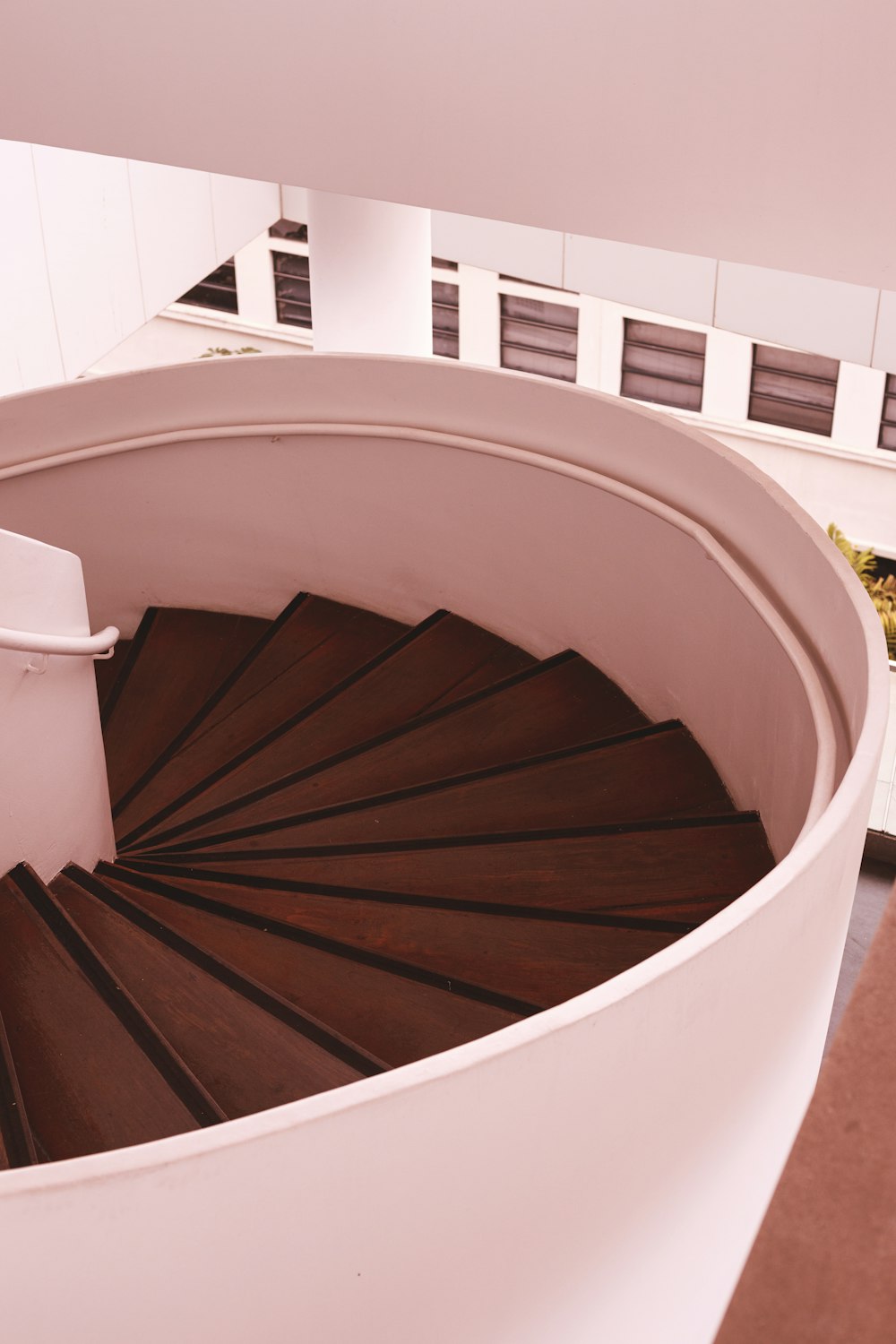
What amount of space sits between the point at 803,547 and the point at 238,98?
80.0 inches

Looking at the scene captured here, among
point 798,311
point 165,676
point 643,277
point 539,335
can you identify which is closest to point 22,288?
point 165,676

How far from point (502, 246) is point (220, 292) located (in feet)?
66.2

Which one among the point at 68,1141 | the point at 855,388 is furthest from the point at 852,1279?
the point at 855,388

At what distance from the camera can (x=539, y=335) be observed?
22891mm

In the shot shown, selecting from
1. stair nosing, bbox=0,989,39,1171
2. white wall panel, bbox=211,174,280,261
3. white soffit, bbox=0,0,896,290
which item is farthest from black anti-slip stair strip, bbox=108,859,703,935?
white wall panel, bbox=211,174,280,261

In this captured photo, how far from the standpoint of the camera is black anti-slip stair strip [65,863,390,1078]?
2.93 meters

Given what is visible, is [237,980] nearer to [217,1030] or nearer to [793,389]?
[217,1030]

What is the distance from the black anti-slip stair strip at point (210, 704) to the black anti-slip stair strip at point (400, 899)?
492 mm

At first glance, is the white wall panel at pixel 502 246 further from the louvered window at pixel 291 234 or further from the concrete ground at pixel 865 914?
the louvered window at pixel 291 234

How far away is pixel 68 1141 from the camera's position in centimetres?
276

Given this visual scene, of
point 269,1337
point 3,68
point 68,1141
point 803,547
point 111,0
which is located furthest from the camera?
point 3,68

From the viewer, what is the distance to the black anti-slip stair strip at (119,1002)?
280cm

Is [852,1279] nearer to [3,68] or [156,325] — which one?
[3,68]

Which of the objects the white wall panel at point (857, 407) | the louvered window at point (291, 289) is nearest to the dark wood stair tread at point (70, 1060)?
the white wall panel at point (857, 407)
